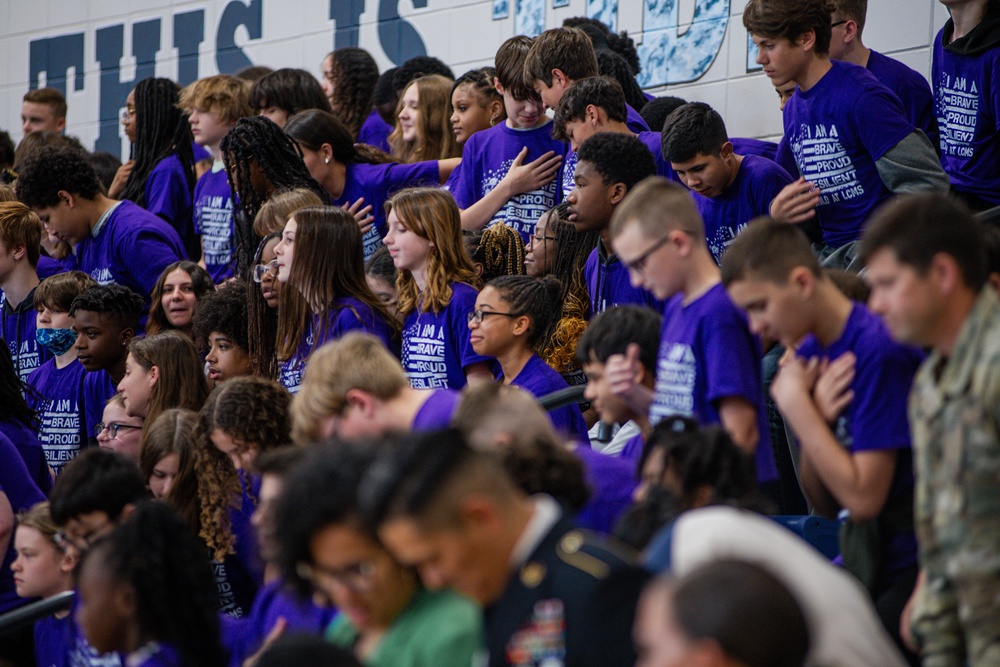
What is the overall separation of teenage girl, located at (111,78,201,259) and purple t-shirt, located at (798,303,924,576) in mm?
4988

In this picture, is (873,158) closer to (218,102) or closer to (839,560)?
(839,560)

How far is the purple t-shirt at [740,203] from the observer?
504 centimetres

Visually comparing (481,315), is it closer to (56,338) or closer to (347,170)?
(347,170)

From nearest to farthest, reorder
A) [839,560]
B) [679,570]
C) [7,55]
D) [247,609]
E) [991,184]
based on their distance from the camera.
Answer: [679,570], [839,560], [247,609], [991,184], [7,55]

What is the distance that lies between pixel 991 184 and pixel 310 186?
9.40 feet

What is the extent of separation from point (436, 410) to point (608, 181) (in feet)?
5.05

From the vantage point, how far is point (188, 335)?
614 centimetres

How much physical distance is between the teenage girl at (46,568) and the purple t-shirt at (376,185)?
7.69ft

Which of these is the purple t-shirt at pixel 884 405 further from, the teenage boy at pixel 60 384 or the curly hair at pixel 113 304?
the teenage boy at pixel 60 384

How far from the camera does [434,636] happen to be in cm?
262

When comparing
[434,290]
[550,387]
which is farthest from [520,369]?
[434,290]

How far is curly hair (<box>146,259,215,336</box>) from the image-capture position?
615 centimetres

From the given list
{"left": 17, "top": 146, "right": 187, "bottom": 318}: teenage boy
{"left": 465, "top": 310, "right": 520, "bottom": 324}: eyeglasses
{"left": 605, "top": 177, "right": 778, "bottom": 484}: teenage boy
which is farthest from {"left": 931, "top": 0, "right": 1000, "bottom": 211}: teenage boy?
{"left": 17, "top": 146, "right": 187, "bottom": 318}: teenage boy

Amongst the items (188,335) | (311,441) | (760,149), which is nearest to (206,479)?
(311,441)
